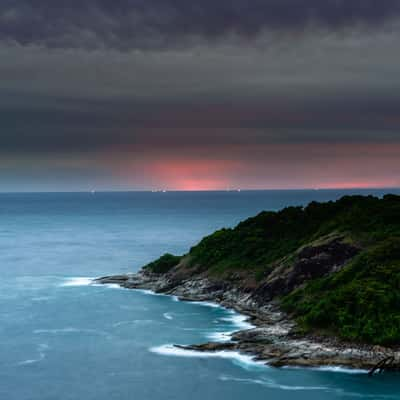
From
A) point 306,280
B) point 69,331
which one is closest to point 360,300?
point 306,280

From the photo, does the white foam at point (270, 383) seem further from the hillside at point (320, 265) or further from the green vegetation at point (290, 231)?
the green vegetation at point (290, 231)

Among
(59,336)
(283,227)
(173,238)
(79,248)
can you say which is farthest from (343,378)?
(173,238)

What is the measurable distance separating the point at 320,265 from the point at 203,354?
2411 cm

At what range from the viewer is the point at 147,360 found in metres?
62.4

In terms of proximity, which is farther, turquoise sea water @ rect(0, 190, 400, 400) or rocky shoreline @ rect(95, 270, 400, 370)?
rocky shoreline @ rect(95, 270, 400, 370)

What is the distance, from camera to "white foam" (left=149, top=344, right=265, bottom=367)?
5797 cm

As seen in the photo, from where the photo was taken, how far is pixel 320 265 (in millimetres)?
78500

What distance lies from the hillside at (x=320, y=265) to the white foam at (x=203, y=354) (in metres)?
7.56

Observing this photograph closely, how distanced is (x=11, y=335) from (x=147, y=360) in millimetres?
20435

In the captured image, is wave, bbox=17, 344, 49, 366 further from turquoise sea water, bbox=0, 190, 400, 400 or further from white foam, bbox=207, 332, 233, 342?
white foam, bbox=207, 332, 233, 342

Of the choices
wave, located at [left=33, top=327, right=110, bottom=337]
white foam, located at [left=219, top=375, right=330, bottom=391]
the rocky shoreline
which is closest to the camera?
white foam, located at [left=219, top=375, right=330, bottom=391]

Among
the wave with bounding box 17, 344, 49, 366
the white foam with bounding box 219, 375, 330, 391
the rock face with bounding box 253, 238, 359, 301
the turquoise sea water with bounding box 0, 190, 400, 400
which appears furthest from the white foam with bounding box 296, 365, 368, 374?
the wave with bounding box 17, 344, 49, 366

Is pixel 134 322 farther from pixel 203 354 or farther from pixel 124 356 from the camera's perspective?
pixel 203 354

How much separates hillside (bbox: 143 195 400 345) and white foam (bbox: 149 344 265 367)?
756 centimetres
